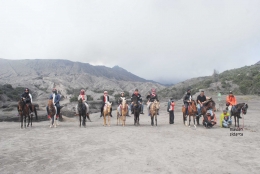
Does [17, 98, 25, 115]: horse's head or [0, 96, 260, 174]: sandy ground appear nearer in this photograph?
[0, 96, 260, 174]: sandy ground

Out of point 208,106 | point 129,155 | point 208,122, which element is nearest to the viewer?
point 129,155

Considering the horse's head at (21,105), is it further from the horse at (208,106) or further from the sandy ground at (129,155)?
the horse at (208,106)

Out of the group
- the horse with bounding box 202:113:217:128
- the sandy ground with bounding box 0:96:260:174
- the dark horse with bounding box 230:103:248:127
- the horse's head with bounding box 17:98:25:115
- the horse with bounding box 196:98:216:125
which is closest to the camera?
the sandy ground with bounding box 0:96:260:174

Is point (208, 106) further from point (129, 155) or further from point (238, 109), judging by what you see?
point (129, 155)

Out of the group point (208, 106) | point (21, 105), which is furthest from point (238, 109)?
point (21, 105)

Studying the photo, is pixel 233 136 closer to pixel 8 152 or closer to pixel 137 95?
pixel 137 95

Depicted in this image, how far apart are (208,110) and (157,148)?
270 inches

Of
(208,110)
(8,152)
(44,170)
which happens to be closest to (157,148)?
(44,170)

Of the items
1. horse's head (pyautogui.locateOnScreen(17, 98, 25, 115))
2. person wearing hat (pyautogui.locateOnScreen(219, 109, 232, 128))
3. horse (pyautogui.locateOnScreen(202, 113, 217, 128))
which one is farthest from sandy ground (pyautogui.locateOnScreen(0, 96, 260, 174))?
horse's head (pyautogui.locateOnScreen(17, 98, 25, 115))

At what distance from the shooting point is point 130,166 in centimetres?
605

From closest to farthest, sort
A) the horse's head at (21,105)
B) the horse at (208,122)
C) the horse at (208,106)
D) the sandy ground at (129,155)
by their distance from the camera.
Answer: the sandy ground at (129,155) → the horse at (208,122) → the horse at (208,106) → the horse's head at (21,105)

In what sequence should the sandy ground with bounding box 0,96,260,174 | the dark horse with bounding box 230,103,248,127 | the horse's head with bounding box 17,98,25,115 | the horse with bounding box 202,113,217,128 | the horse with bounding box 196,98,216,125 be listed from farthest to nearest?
the horse's head with bounding box 17,98,25,115
the horse with bounding box 196,98,216,125
the horse with bounding box 202,113,217,128
the dark horse with bounding box 230,103,248,127
the sandy ground with bounding box 0,96,260,174

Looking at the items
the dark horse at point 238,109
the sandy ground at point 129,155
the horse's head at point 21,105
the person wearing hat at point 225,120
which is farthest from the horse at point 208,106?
the horse's head at point 21,105

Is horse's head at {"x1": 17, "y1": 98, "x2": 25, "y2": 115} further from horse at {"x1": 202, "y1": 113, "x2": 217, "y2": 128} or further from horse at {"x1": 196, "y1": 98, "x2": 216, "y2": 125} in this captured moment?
horse at {"x1": 202, "y1": 113, "x2": 217, "y2": 128}
